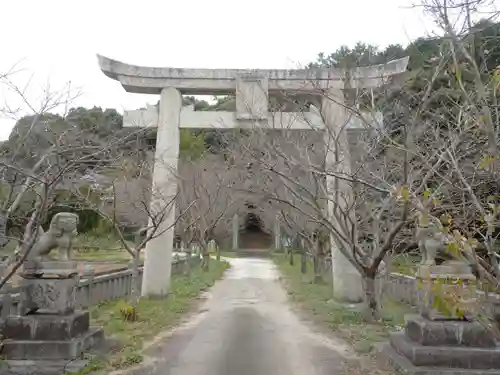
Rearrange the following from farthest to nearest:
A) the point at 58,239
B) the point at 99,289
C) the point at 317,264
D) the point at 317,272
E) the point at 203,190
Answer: the point at 203,190, the point at 317,272, the point at 317,264, the point at 99,289, the point at 58,239

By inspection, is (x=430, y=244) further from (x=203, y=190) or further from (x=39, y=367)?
(x=203, y=190)

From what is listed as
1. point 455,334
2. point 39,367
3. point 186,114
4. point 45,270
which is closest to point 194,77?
point 186,114

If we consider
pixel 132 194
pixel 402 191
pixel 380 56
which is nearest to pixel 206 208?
pixel 132 194

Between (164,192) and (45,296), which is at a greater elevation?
(164,192)

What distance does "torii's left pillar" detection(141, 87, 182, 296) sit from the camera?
1314cm

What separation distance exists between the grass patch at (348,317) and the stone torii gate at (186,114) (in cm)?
99

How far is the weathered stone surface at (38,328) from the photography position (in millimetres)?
6523

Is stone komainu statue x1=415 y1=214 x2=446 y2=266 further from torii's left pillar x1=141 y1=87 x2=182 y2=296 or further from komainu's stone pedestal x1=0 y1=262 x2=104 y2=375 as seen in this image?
torii's left pillar x1=141 y1=87 x2=182 y2=296

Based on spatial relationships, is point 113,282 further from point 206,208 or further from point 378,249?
point 206,208

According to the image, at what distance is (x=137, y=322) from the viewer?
32.6 feet

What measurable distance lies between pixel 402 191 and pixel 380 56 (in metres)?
14.0

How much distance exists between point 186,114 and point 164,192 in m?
2.44

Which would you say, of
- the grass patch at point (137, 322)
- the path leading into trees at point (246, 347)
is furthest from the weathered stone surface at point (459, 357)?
the grass patch at point (137, 322)

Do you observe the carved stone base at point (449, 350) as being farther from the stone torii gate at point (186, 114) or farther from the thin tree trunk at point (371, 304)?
the stone torii gate at point (186, 114)
